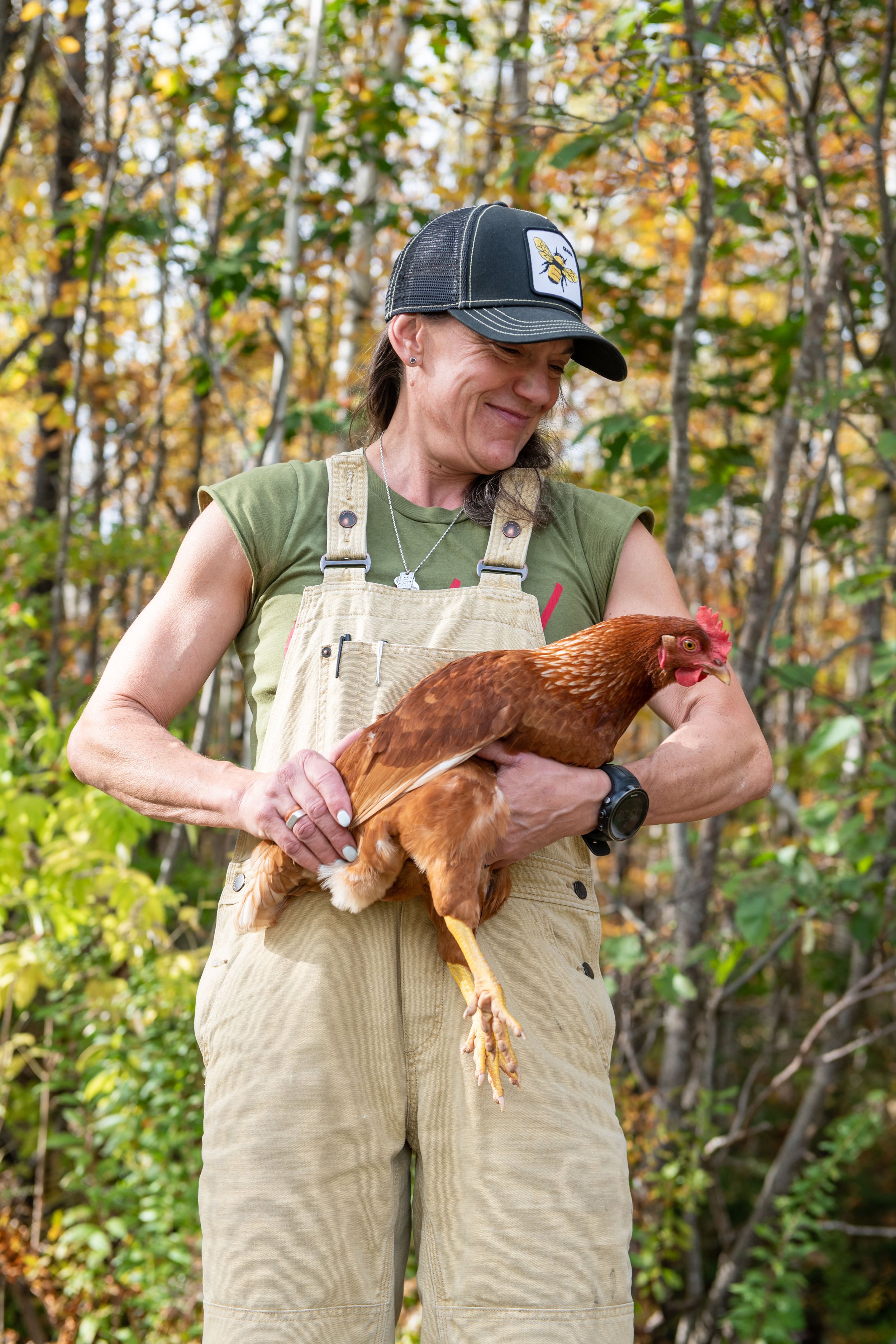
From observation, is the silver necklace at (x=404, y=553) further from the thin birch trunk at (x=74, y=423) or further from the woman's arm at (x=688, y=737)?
the thin birch trunk at (x=74, y=423)

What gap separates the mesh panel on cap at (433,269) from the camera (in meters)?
2.20

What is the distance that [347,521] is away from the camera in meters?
2.16

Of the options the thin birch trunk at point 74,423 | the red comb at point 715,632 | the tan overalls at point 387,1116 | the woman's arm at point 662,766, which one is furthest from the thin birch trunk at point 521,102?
the tan overalls at point 387,1116

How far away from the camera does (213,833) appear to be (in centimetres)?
791

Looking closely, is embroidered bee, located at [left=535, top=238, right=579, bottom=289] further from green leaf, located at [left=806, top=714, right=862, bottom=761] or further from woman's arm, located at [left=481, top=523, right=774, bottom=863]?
green leaf, located at [left=806, top=714, right=862, bottom=761]

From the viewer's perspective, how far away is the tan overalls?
5.98ft

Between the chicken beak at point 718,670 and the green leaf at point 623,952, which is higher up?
the chicken beak at point 718,670

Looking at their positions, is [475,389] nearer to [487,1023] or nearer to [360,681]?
[360,681]

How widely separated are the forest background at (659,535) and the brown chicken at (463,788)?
4.32ft

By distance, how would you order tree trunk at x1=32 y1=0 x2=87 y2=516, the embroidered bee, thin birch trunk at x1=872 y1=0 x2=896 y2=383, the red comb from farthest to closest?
tree trunk at x1=32 y1=0 x2=87 y2=516 < thin birch trunk at x1=872 y1=0 x2=896 y2=383 < the embroidered bee < the red comb

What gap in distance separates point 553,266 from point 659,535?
4014 millimetres

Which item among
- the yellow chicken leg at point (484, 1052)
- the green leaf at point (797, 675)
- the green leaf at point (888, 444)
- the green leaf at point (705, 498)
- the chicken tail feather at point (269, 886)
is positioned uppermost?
the green leaf at point (888, 444)

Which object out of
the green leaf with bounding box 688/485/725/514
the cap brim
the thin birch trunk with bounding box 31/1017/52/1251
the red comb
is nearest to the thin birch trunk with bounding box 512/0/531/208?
the green leaf with bounding box 688/485/725/514

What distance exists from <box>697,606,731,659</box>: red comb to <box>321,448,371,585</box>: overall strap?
72 cm
